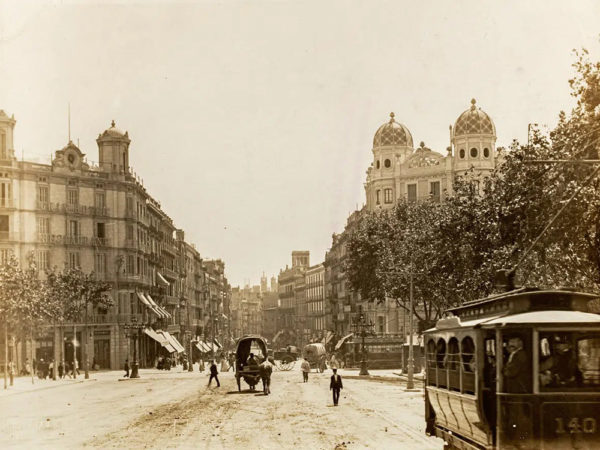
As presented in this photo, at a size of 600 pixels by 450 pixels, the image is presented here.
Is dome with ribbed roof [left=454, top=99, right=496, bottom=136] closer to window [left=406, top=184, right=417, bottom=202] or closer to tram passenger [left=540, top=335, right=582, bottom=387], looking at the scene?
window [left=406, top=184, right=417, bottom=202]

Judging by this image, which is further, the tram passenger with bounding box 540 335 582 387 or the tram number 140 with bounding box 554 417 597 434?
the tram passenger with bounding box 540 335 582 387

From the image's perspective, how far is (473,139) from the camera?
90.4 m

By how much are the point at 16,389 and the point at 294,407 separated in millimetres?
21518

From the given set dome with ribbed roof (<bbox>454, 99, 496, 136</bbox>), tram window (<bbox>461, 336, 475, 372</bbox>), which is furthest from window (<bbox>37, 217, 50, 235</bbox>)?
tram window (<bbox>461, 336, 475, 372</bbox>)

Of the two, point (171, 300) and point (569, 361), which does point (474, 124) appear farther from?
point (569, 361)

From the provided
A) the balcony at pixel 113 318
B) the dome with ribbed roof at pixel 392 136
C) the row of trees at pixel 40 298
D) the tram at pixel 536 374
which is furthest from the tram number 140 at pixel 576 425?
the dome with ribbed roof at pixel 392 136

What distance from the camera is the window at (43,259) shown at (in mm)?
74438

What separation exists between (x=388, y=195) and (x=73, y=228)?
3383 centimetres

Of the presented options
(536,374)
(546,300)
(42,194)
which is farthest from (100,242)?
(536,374)

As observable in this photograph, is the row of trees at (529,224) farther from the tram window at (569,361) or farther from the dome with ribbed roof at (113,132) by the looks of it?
the dome with ribbed roof at (113,132)

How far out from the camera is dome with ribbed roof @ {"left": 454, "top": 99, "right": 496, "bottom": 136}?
9031 cm

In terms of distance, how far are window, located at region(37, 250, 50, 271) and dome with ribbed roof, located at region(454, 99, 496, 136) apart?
1639 inches

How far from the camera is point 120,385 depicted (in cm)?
5472

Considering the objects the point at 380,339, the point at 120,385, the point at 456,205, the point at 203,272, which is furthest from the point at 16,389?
the point at 203,272
